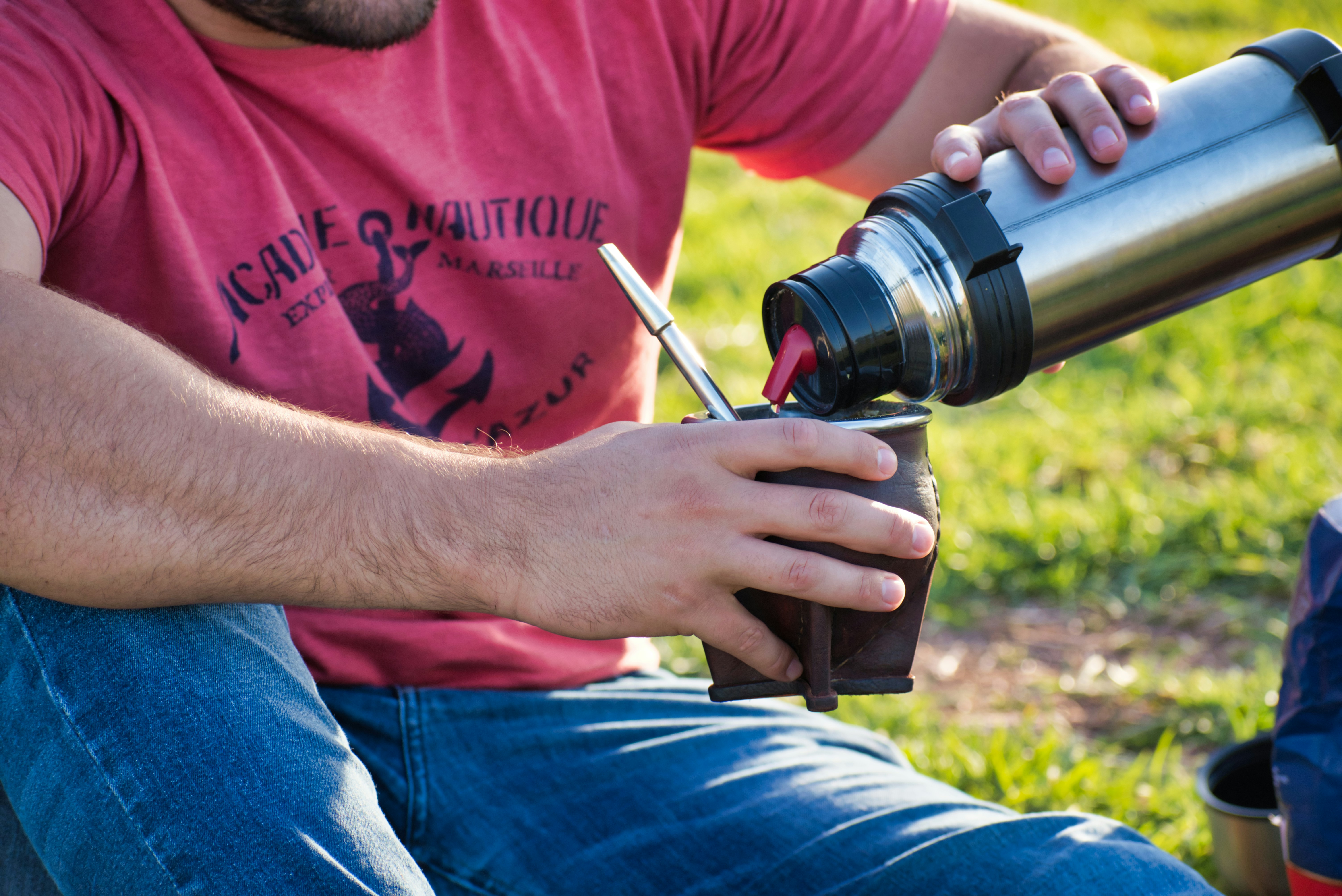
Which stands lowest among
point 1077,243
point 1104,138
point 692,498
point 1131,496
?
point 1131,496

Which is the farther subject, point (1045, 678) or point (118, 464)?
point (1045, 678)

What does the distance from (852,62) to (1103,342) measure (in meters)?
0.73

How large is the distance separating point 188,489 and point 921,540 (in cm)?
73

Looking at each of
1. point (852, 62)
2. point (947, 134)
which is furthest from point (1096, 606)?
point (947, 134)

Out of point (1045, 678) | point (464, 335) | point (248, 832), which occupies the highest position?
point (464, 335)

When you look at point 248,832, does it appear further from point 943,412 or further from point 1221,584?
point 943,412

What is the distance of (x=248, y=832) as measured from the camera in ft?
3.60

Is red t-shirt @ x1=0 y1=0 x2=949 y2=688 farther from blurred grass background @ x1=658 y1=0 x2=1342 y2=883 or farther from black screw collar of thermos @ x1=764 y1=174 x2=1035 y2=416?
blurred grass background @ x1=658 y1=0 x2=1342 y2=883

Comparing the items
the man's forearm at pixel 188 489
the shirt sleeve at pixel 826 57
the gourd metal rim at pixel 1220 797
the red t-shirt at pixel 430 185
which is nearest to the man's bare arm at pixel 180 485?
the man's forearm at pixel 188 489

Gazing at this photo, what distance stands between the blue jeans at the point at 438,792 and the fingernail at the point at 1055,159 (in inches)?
30.8

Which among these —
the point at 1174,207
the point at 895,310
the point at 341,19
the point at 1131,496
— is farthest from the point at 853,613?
the point at 1131,496

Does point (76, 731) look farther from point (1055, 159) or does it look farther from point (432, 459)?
point (1055, 159)

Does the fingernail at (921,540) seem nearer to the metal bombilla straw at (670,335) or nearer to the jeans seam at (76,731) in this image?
the metal bombilla straw at (670,335)

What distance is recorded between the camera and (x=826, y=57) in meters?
1.93
